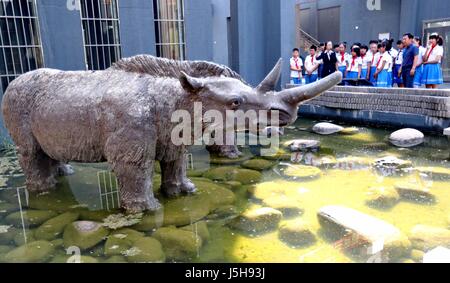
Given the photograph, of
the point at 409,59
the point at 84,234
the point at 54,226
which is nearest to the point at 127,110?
the point at 84,234

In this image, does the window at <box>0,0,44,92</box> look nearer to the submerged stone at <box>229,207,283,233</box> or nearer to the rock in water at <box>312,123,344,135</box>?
the submerged stone at <box>229,207,283,233</box>

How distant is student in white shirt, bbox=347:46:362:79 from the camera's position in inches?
466

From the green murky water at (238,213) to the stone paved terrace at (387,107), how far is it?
1864 mm

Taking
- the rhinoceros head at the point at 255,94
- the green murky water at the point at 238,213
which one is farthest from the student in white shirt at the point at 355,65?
the rhinoceros head at the point at 255,94

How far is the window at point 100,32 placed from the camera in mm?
8930

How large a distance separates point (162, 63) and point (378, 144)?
5051mm

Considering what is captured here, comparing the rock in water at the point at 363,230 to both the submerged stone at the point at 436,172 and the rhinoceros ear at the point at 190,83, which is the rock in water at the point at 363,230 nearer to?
the rhinoceros ear at the point at 190,83

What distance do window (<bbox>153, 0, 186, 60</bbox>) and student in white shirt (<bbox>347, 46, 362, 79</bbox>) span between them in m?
5.27

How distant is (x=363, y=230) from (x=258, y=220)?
3.61 ft

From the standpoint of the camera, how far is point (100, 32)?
30.2 ft

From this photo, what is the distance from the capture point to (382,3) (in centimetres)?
1986

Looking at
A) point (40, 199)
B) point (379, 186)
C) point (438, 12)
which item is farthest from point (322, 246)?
point (438, 12)

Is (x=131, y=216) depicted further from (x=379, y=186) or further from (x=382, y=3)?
(x=382, y=3)

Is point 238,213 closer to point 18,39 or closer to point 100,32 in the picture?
point 18,39
